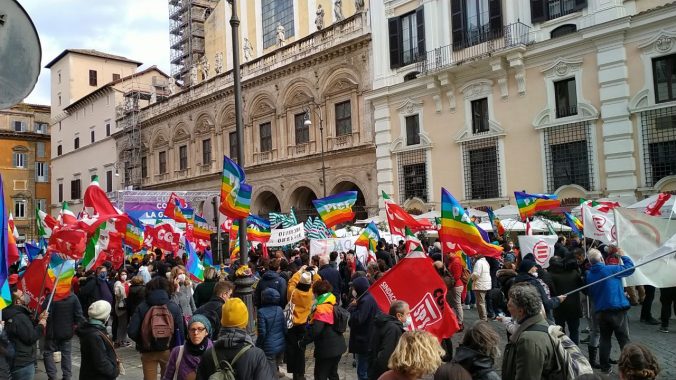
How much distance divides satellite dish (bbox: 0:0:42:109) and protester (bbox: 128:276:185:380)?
14.9ft

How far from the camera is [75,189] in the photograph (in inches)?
1988

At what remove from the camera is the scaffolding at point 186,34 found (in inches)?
1673

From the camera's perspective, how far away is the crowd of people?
165 inches

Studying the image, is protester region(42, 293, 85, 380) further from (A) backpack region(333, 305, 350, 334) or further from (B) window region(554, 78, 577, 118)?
(B) window region(554, 78, 577, 118)

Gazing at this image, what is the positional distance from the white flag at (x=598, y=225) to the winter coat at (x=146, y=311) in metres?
8.84

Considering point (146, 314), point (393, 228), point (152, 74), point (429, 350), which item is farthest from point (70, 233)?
point (152, 74)

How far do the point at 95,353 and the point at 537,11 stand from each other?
19.4 m

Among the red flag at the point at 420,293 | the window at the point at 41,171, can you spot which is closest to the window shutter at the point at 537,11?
the red flag at the point at 420,293

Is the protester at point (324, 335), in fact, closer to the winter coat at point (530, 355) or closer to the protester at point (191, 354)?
the protester at point (191, 354)

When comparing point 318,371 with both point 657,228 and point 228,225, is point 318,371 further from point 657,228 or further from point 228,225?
point 228,225

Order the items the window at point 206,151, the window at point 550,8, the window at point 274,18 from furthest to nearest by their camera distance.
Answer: the window at point 206,151
the window at point 274,18
the window at point 550,8

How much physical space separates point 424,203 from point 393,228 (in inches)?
385

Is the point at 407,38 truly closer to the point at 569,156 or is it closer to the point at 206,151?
the point at 569,156

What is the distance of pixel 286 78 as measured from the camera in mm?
30438
